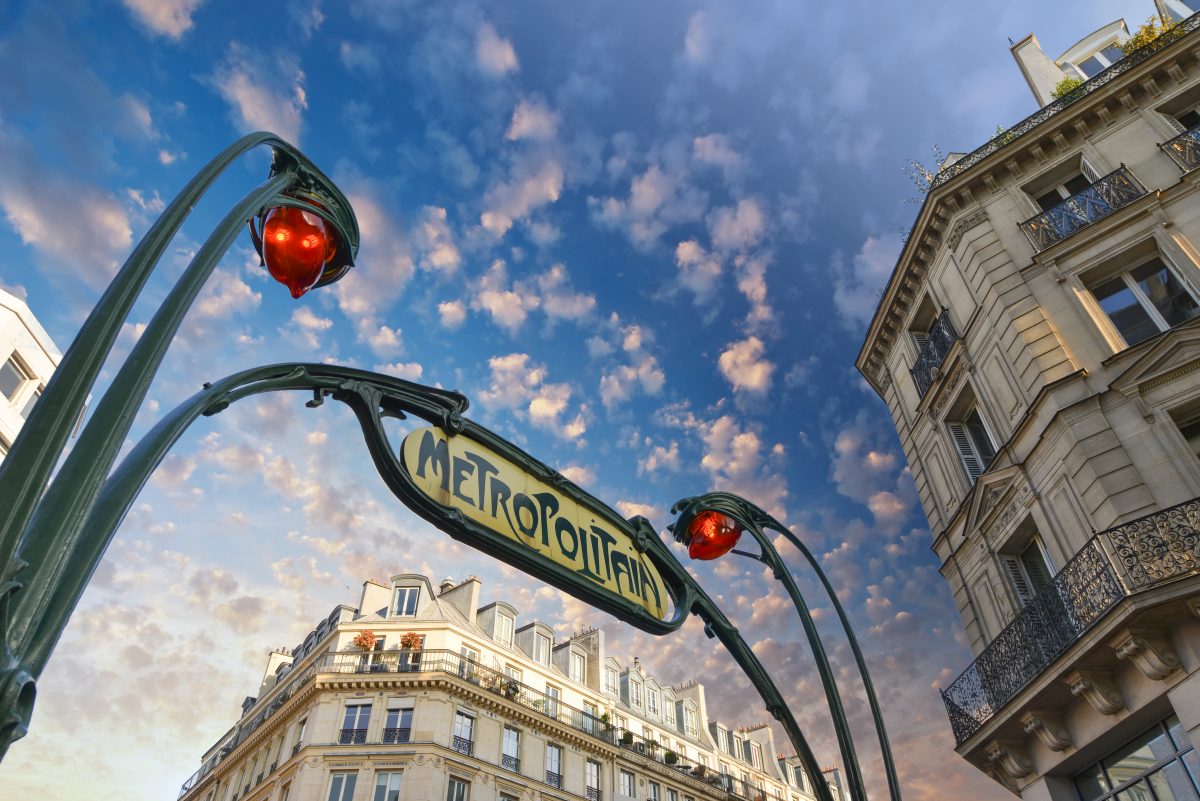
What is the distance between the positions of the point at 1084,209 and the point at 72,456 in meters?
17.1

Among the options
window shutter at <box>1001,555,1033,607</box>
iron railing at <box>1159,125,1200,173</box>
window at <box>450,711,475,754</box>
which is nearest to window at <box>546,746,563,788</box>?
window at <box>450,711,475,754</box>

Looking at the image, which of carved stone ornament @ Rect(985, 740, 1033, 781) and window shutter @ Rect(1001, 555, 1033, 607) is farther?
window shutter @ Rect(1001, 555, 1033, 607)

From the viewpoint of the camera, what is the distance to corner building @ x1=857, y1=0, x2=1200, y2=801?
1018 centimetres

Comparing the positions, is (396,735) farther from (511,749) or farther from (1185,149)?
(1185,149)

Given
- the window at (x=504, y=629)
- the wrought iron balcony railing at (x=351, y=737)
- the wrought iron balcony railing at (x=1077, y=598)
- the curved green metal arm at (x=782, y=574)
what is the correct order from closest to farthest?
the curved green metal arm at (x=782, y=574) < the wrought iron balcony railing at (x=1077, y=598) < the wrought iron balcony railing at (x=351, y=737) < the window at (x=504, y=629)

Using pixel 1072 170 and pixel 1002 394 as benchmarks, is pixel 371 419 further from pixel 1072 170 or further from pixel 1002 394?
pixel 1072 170

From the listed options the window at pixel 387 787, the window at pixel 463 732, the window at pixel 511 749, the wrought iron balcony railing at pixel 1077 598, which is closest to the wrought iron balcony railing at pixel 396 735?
the window at pixel 387 787

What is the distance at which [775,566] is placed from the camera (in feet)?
18.2

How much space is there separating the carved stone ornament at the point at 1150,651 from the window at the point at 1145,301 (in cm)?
567

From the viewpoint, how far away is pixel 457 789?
3247cm

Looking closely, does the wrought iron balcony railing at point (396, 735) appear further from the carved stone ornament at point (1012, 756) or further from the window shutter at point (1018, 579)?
the window shutter at point (1018, 579)

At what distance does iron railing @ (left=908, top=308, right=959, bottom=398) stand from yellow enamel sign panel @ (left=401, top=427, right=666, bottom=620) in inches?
559

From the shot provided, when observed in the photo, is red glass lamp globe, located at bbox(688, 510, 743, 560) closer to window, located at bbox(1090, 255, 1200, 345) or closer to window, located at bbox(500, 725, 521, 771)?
window, located at bbox(1090, 255, 1200, 345)

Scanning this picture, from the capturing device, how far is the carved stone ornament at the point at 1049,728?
11.2 meters
